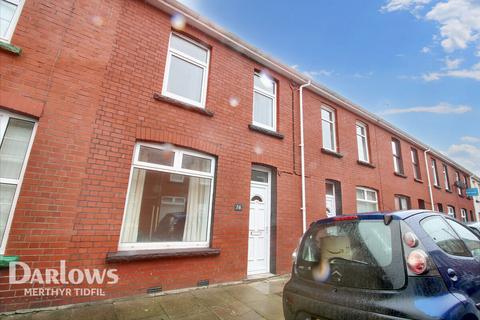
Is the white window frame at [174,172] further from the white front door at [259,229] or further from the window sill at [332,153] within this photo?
the window sill at [332,153]

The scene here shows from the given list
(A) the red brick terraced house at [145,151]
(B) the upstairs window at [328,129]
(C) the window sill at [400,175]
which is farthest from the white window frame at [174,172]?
(C) the window sill at [400,175]

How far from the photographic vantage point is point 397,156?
11281mm

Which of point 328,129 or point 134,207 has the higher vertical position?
point 328,129

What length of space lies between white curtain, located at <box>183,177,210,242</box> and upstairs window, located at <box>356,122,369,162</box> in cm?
695

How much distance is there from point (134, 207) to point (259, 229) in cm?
302

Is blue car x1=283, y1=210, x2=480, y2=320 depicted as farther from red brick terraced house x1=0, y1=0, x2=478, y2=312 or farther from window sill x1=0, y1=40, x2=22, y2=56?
window sill x1=0, y1=40, x2=22, y2=56

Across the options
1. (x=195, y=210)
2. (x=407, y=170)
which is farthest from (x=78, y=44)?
(x=407, y=170)

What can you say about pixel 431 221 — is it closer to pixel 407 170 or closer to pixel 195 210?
pixel 195 210

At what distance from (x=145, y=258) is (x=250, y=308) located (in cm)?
193

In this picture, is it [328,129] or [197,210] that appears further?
[328,129]

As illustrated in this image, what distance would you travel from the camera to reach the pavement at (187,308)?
3166mm

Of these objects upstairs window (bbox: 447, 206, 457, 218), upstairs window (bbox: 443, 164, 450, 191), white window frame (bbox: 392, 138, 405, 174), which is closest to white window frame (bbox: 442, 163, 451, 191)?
upstairs window (bbox: 443, 164, 450, 191)

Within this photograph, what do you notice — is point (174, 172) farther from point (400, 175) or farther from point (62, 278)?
point (400, 175)

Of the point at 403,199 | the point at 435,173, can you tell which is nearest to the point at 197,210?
the point at 403,199
